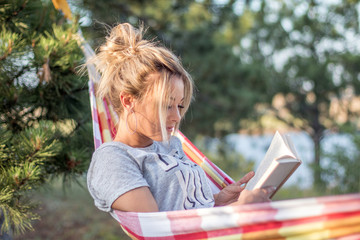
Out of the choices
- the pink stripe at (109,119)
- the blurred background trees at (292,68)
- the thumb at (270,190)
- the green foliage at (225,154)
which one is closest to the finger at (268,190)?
the thumb at (270,190)

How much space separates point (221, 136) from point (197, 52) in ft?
3.98

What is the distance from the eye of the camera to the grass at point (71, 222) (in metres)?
2.79

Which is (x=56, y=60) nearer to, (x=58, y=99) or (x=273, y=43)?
(x=58, y=99)

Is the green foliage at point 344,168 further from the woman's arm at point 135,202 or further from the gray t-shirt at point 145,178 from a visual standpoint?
the woman's arm at point 135,202

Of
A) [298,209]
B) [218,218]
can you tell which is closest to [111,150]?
[218,218]

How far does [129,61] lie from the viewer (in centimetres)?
115

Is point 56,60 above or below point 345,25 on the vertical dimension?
above

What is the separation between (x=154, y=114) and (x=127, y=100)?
0.35 ft

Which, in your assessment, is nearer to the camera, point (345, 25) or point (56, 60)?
point (56, 60)

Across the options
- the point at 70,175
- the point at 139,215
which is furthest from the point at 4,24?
the point at 139,215

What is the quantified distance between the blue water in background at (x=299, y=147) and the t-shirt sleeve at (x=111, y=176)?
328 cm

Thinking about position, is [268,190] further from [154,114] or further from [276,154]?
[154,114]

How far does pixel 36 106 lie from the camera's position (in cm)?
155

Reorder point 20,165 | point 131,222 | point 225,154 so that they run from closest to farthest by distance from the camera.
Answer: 1. point 131,222
2. point 20,165
3. point 225,154
